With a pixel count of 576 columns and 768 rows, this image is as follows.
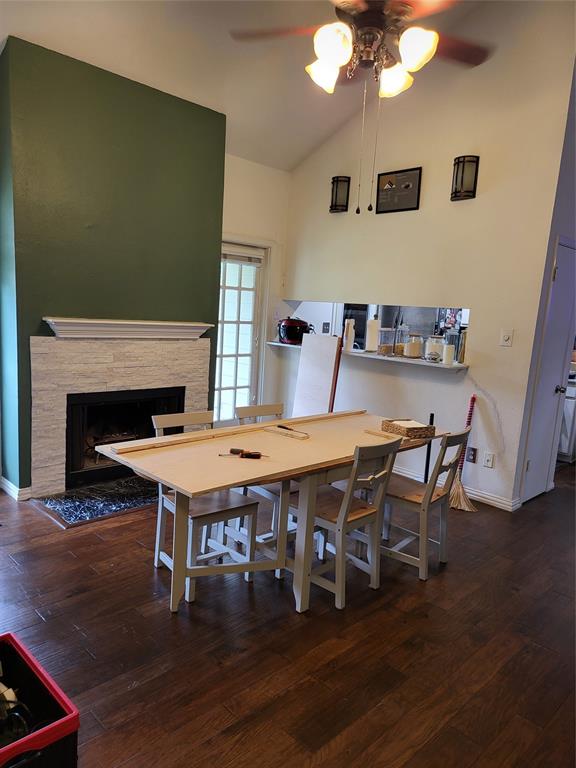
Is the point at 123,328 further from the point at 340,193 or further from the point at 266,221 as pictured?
the point at 340,193

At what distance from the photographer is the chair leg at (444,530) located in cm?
304

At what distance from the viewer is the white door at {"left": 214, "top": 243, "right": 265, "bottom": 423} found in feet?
16.9

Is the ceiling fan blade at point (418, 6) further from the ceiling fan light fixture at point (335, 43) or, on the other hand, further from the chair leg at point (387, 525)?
the chair leg at point (387, 525)

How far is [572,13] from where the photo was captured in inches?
136

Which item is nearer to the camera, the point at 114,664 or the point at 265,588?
the point at 114,664

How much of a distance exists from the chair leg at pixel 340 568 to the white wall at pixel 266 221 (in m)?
3.14

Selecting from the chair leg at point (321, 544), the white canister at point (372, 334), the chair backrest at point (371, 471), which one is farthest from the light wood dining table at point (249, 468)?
the white canister at point (372, 334)

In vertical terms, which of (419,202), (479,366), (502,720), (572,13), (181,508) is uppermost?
(572,13)

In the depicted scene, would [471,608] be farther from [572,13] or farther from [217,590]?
[572,13]

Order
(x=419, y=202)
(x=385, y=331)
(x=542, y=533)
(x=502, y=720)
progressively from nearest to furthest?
(x=502, y=720) → (x=542, y=533) → (x=419, y=202) → (x=385, y=331)

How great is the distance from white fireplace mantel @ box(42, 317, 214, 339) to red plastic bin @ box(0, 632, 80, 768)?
2.40 m

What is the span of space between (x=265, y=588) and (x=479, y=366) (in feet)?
8.05

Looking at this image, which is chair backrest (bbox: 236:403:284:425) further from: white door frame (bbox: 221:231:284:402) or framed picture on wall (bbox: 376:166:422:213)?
framed picture on wall (bbox: 376:166:422:213)

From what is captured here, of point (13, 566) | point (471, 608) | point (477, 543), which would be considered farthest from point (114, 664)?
point (477, 543)
